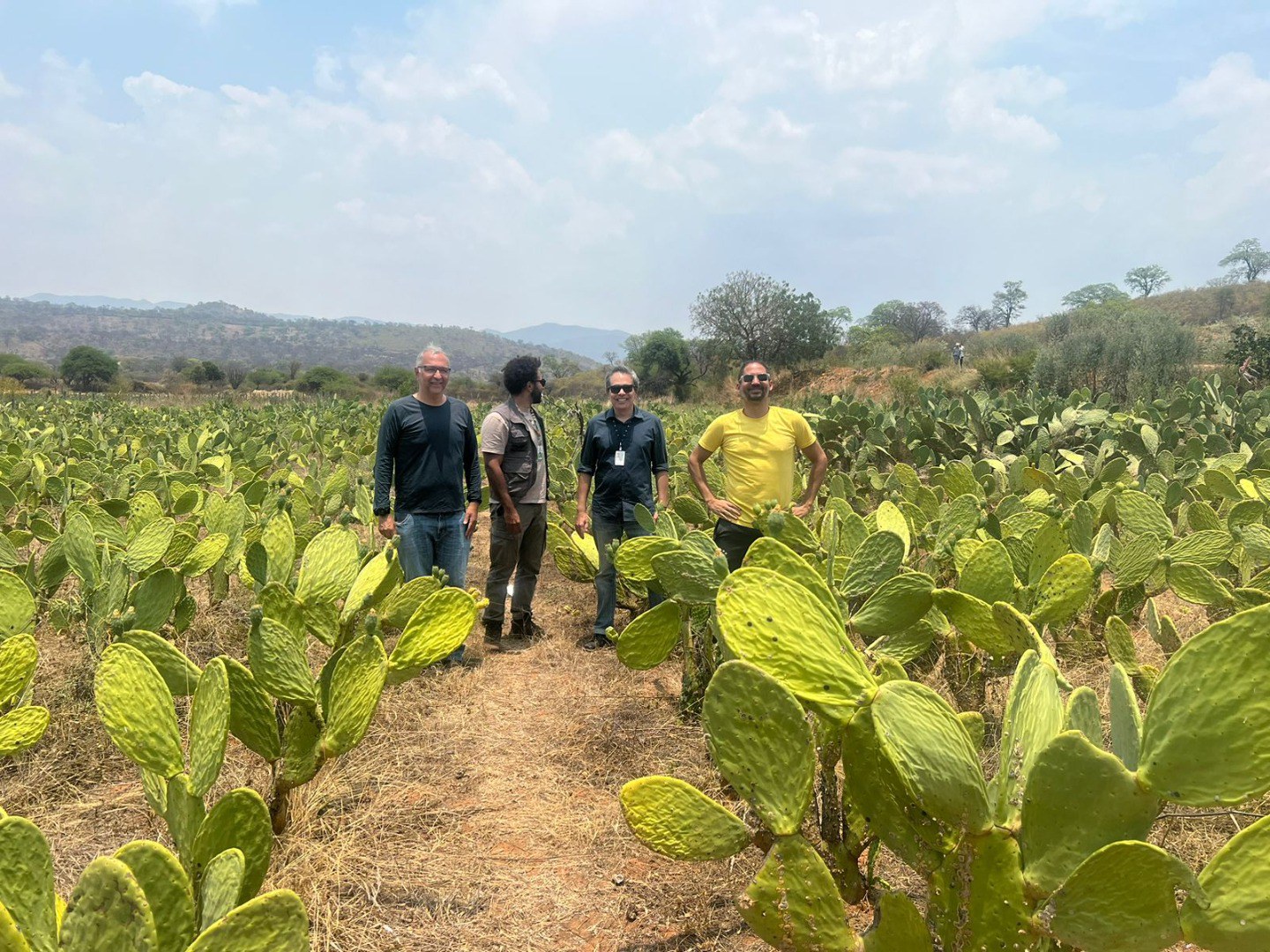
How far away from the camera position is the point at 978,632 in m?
1.97

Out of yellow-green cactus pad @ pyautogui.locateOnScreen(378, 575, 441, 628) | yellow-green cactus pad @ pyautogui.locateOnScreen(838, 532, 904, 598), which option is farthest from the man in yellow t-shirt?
yellow-green cactus pad @ pyautogui.locateOnScreen(378, 575, 441, 628)

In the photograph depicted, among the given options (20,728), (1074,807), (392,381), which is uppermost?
(392,381)

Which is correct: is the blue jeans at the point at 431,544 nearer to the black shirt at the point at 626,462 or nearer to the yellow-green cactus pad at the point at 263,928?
the black shirt at the point at 626,462

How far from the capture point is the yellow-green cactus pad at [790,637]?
1358 mm

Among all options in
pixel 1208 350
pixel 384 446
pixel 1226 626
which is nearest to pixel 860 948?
pixel 1226 626

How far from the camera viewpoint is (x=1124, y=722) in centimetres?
118

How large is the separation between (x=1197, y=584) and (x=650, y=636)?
2.00m

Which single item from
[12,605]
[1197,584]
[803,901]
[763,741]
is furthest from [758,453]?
[12,605]

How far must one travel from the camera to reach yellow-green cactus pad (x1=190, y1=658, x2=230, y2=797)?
4.73 ft

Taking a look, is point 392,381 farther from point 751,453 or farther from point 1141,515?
point 1141,515

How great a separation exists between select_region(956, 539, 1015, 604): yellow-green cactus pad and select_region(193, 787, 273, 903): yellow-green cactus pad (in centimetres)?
189

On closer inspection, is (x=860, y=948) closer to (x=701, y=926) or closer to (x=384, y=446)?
(x=701, y=926)

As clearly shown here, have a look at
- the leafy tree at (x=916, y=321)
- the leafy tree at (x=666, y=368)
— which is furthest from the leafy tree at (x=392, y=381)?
the leafy tree at (x=916, y=321)

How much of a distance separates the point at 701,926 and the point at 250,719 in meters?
1.22
